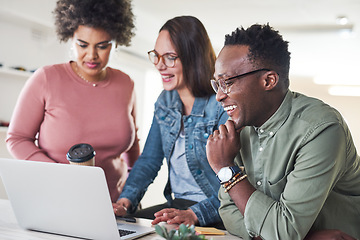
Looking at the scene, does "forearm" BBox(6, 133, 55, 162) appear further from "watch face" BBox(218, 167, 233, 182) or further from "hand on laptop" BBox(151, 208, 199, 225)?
"watch face" BBox(218, 167, 233, 182)

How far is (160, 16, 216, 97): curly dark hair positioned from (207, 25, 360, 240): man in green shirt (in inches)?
18.3

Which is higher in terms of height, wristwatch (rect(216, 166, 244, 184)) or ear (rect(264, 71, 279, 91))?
ear (rect(264, 71, 279, 91))

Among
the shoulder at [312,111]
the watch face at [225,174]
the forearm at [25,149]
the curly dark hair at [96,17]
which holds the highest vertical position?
the curly dark hair at [96,17]

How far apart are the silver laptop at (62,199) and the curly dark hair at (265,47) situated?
1.92 ft

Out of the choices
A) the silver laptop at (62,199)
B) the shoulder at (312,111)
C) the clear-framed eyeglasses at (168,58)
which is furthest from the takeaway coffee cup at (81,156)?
the shoulder at (312,111)

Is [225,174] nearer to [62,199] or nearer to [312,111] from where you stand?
[312,111]

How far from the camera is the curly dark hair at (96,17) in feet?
6.52

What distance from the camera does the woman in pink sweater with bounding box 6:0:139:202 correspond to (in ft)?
6.37

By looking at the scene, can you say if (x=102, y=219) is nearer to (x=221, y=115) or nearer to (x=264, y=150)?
(x=264, y=150)

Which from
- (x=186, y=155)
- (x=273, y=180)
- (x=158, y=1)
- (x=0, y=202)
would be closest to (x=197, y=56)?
(x=186, y=155)

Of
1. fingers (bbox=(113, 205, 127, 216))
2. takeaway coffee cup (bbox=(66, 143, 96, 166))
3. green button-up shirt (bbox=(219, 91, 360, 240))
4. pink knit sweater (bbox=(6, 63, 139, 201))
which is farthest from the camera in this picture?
pink knit sweater (bbox=(6, 63, 139, 201))

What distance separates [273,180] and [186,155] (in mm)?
611

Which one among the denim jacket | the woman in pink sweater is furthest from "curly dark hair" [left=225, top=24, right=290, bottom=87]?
the woman in pink sweater

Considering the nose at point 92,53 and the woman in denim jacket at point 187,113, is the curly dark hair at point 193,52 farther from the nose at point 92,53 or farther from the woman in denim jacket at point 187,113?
the nose at point 92,53
